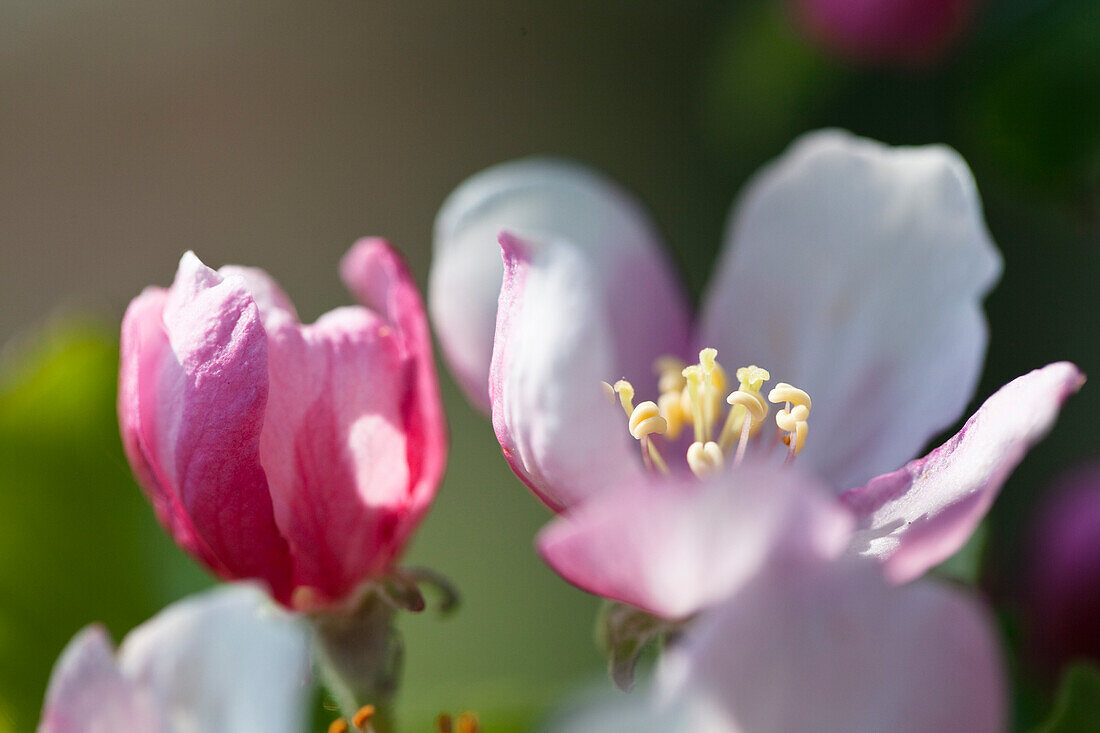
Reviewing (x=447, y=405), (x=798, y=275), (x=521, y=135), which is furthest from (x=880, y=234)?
(x=521, y=135)

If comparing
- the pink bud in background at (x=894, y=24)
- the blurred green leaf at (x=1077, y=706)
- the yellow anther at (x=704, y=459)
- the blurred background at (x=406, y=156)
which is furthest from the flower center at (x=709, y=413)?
the blurred background at (x=406, y=156)

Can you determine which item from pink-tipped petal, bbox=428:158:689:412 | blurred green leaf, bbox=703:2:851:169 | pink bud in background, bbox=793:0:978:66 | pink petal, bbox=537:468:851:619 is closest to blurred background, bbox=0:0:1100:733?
blurred green leaf, bbox=703:2:851:169

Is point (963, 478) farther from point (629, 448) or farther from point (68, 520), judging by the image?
point (68, 520)

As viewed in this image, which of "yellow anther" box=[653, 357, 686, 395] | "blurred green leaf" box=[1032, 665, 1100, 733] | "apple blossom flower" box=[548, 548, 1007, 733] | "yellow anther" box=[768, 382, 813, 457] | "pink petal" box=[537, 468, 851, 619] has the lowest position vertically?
"blurred green leaf" box=[1032, 665, 1100, 733]

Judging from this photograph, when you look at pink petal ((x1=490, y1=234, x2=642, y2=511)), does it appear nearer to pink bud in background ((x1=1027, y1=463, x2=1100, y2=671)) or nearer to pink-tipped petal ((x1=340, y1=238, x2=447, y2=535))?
pink-tipped petal ((x1=340, y1=238, x2=447, y2=535))

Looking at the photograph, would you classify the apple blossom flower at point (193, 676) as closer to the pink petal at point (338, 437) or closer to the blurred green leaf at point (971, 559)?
the pink petal at point (338, 437)

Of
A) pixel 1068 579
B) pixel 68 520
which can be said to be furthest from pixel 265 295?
pixel 1068 579

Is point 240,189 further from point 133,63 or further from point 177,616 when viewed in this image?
point 177,616
